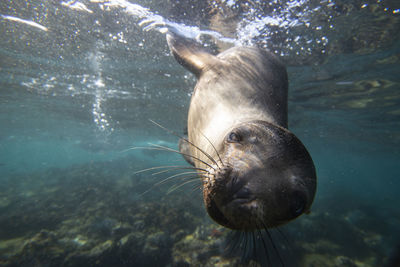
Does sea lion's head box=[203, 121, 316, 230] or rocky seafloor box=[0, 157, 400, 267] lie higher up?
sea lion's head box=[203, 121, 316, 230]

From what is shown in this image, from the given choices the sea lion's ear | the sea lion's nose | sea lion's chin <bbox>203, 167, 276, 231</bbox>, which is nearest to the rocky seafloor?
the sea lion's ear

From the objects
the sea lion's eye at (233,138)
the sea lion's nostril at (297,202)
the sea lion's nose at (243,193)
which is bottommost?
the sea lion's nostril at (297,202)

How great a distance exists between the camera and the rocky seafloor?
718cm

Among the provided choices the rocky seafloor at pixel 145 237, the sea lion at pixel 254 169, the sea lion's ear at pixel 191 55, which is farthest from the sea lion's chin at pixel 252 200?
the rocky seafloor at pixel 145 237

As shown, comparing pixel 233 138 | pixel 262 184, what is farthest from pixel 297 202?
pixel 233 138

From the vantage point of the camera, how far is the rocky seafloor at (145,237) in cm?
718

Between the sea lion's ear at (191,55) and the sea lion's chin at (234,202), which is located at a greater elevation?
the sea lion's ear at (191,55)

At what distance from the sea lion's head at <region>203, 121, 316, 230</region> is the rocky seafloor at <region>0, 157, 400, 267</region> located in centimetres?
480

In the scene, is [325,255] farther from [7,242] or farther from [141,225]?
[7,242]

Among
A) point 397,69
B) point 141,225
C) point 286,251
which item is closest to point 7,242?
point 141,225

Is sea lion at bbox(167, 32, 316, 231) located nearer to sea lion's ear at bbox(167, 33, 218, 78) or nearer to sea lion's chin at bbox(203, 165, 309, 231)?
sea lion's chin at bbox(203, 165, 309, 231)

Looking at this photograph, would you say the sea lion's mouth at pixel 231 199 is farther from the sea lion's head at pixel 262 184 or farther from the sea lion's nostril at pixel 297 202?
the sea lion's nostril at pixel 297 202

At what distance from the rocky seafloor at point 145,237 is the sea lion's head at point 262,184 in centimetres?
480

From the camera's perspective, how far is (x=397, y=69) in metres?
9.16
